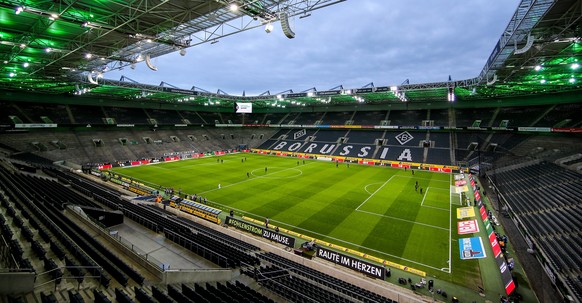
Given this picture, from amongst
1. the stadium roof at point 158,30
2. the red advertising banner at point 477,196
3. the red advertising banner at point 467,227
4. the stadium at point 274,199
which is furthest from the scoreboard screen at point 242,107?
the red advertising banner at point 467,227

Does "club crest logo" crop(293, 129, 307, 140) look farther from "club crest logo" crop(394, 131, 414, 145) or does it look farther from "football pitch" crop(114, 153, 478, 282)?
"club crest logo" crop(394, 131, 414, 145)

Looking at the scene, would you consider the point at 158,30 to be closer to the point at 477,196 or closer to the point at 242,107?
the point at 477,196

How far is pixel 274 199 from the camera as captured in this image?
25.8 meters

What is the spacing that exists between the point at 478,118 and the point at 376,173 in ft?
85.4

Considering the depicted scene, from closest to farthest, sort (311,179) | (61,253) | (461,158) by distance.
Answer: (61,253)
(311,179)
(461,158)

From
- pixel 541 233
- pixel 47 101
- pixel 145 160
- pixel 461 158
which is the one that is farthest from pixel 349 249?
pixel 47 101

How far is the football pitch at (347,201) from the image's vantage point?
661 inches

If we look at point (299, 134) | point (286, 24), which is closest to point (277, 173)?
point (286, 24)

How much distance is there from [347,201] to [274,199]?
23.2ft

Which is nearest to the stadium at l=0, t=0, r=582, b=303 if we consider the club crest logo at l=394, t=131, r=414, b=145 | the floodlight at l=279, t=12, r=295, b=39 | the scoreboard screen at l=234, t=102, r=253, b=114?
the floodlight at l=279, t=12, r=295, b=39

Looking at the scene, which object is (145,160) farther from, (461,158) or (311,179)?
(461,158)

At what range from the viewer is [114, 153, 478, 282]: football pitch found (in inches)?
661

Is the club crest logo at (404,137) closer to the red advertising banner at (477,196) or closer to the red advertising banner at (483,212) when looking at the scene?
the red advertising banner at (477,196)

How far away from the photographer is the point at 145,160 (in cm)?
4647
